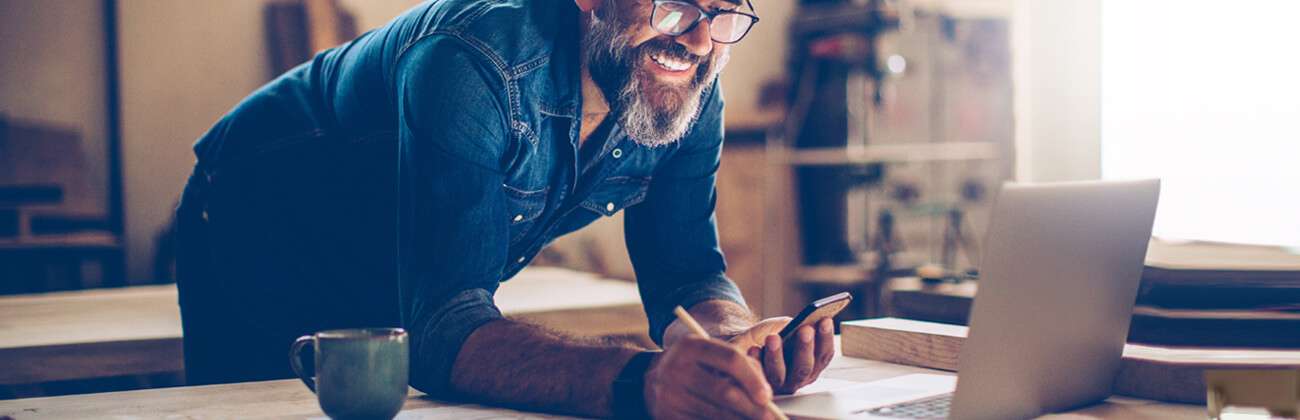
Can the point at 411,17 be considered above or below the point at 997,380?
above

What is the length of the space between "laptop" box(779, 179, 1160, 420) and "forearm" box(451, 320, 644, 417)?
7.3 inches

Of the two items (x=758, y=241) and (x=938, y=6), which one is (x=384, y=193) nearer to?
Result: (x=758, y=241)

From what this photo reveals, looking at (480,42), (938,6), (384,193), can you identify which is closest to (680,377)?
(480,42)

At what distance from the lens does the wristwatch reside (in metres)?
1.12

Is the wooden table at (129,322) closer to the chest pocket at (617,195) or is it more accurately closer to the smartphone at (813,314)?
the chest pocket at (617,195)

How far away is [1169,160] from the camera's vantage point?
142 cm

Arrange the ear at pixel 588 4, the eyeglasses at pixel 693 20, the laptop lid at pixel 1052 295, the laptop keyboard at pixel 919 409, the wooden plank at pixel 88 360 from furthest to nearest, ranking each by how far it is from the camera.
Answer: the wooden plank at pixel 88 360 → the ear at pixel 588 4 → the eyeglasses at pixel 693 20 → the laptop keyboard at pixel 919 409 → the laptop lid at pixel 1052 295

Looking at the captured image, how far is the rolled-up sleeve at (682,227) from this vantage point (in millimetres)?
1778

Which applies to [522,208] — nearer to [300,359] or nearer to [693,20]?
[693,20]

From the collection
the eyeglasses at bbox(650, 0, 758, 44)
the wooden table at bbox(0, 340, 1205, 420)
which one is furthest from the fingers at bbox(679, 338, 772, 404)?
the eyeglasses at bbox(650, 0, 758, 44)

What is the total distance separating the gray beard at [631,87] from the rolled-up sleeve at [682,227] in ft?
0.36

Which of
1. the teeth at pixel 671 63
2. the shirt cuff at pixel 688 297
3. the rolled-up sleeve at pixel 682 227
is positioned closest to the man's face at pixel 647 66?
the teeth at pixel 671 63

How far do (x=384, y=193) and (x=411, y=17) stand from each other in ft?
1.04

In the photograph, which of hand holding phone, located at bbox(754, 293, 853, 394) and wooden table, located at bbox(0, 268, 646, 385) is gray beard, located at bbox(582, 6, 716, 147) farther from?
hand holding phone, located at bbox(754, 293, 853, 394)
